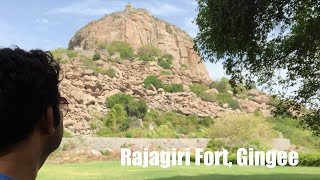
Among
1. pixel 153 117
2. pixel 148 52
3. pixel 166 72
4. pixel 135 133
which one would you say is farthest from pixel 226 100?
pixel 135 133

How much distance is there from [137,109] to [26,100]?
7450cm

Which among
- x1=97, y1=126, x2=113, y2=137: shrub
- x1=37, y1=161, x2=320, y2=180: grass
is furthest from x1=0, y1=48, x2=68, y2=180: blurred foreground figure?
x1=97, y1=126, x2=113, y2=137: shrub

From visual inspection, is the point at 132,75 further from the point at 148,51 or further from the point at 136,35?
the point at 136,35

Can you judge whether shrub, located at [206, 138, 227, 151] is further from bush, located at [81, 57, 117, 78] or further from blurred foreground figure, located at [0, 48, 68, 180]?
bush, located at [81, 57, 117, 78]

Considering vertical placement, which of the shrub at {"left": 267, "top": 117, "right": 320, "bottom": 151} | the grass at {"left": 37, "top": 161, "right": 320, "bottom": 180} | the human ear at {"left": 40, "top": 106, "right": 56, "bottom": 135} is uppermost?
the human ear at {"left": 40, "top": 106, "right": 56, "bottom": 135}

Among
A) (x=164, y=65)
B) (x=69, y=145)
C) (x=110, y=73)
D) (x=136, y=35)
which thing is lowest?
(x=69, y=145)

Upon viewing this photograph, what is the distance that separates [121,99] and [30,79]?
3043 inches

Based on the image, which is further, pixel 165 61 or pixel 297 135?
pixel 165 61

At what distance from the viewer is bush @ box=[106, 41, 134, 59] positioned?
11450cm

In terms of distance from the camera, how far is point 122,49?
116438 millimetres

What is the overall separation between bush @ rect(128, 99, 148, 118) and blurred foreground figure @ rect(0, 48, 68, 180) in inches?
2921

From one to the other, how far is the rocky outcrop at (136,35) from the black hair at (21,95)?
12290cm

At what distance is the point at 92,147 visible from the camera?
46031 mm

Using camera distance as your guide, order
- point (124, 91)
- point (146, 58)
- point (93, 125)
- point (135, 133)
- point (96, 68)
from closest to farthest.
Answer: point (135, 133) → point (93, 125) → point (124, 91) → point (96, 68) → point (146, 58)
